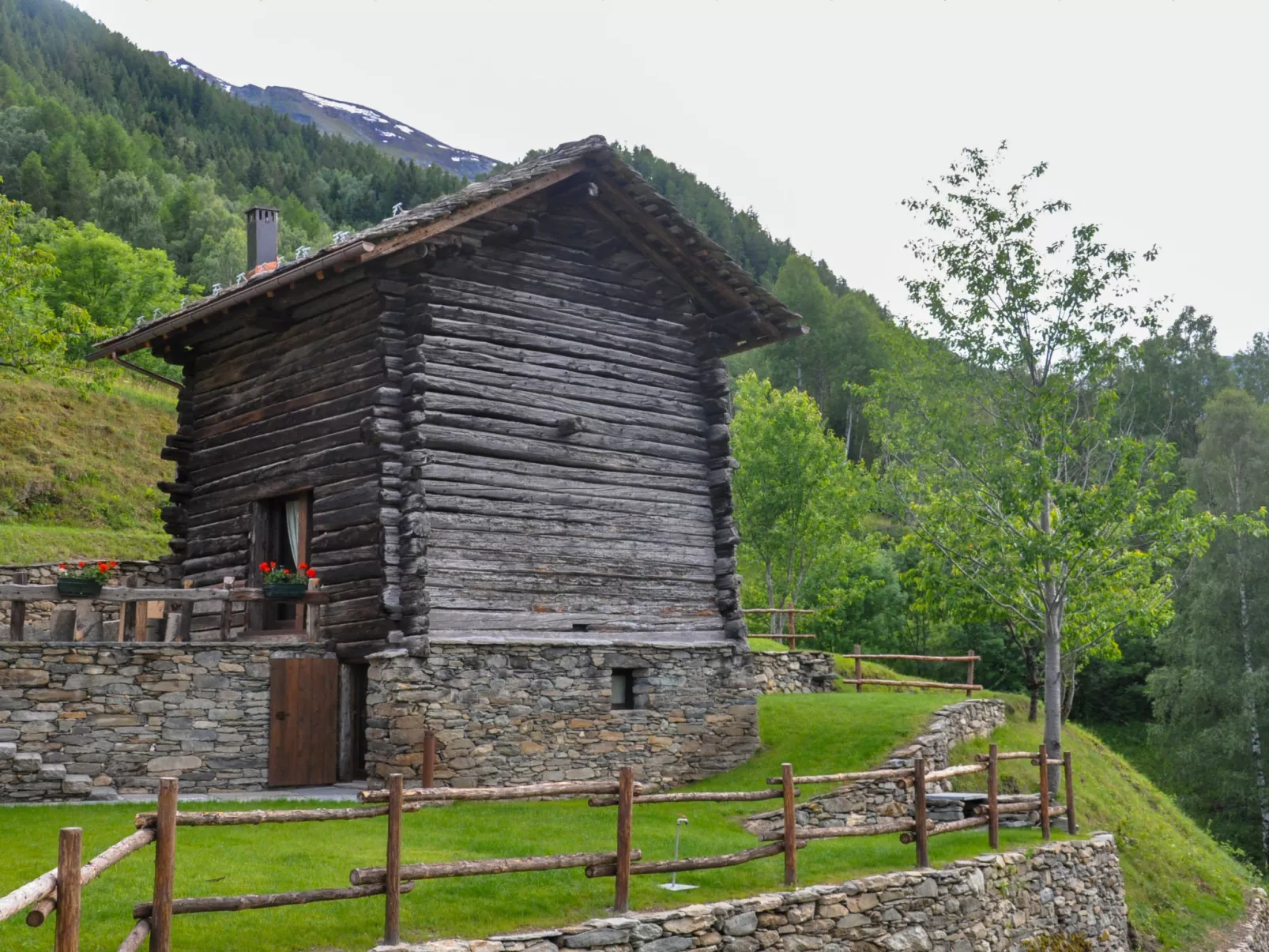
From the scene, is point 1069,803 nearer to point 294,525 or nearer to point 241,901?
point 294,525

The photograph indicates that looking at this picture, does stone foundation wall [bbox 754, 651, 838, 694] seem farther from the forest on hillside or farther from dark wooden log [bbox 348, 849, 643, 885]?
dark wooden log [bbox 348, 849, 643, 885]

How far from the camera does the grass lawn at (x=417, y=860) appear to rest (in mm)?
9000

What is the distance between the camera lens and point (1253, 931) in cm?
1950

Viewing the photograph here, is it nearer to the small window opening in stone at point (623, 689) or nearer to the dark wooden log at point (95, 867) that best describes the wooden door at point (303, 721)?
the small window opening in stone at point (623, 689)

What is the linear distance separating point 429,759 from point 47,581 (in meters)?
15.5

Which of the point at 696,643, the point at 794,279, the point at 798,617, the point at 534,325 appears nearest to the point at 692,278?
the point at 534,325

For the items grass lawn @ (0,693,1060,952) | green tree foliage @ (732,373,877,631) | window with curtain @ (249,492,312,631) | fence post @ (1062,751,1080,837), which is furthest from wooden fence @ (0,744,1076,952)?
green tree foliage @ (732,373,877,631)

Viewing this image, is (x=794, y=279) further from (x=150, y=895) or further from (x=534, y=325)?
(x=150, y=895)

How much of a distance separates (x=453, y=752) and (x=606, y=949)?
6475 millimetres

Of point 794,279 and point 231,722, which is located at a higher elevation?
point 794,279

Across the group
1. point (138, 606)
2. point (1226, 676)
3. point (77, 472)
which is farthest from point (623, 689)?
point (77, 472)

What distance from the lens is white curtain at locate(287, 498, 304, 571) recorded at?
18.2 meters

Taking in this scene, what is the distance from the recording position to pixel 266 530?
732 inches

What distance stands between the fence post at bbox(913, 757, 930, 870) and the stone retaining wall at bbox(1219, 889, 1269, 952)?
7.55m
